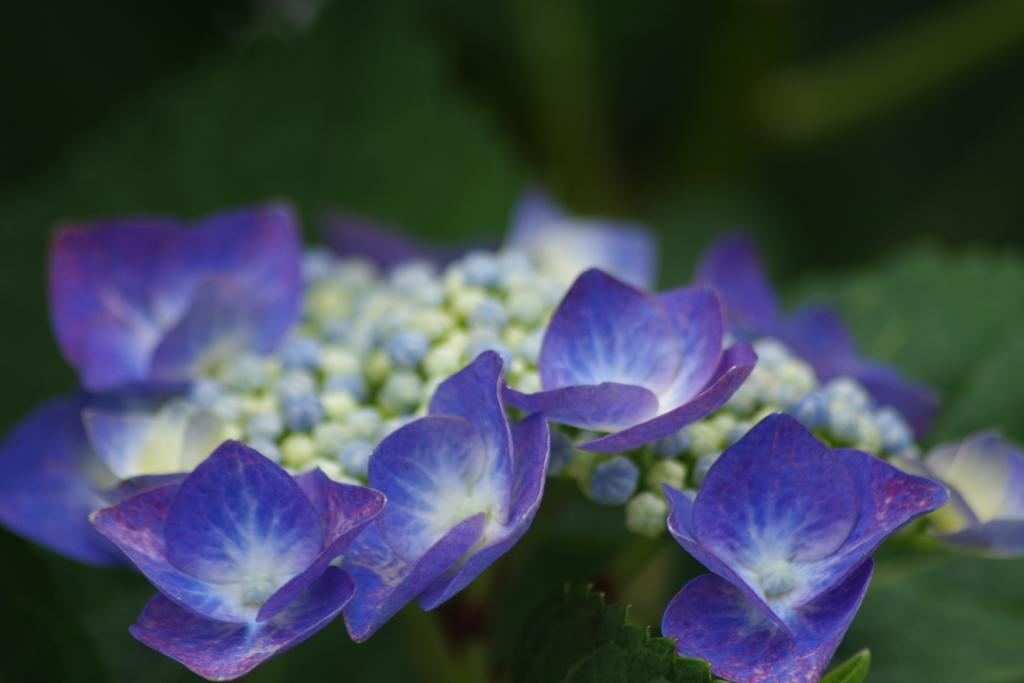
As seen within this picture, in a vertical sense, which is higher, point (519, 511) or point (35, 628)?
point (519, 511)

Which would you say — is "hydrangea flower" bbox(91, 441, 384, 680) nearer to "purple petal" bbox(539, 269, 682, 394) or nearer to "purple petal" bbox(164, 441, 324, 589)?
"purple petal" bbox(164, 441, 324, 589)

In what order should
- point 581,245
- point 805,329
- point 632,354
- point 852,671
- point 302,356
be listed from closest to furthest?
point 852,671 → point 632,354 → point 302,356 → point 805,329 → point 581,245

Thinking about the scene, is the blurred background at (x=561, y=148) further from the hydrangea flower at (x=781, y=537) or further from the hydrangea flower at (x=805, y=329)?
the hydrangea flower at (x=781, y=537)

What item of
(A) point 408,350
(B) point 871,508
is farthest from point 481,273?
(B) point 871,508

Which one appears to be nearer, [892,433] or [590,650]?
Answer: [590,650]

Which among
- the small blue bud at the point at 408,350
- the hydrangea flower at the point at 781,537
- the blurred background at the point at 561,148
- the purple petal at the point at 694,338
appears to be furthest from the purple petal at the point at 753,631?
the blurred background at the point at 561,148

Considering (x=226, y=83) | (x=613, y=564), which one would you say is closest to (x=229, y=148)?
(x=226, y=83)

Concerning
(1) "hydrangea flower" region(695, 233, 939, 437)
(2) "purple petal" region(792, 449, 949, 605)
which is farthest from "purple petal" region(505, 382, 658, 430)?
(1) "hydrangea flower" region(695, 233, 939, 437)

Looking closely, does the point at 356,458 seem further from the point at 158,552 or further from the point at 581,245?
the point at 581,245
